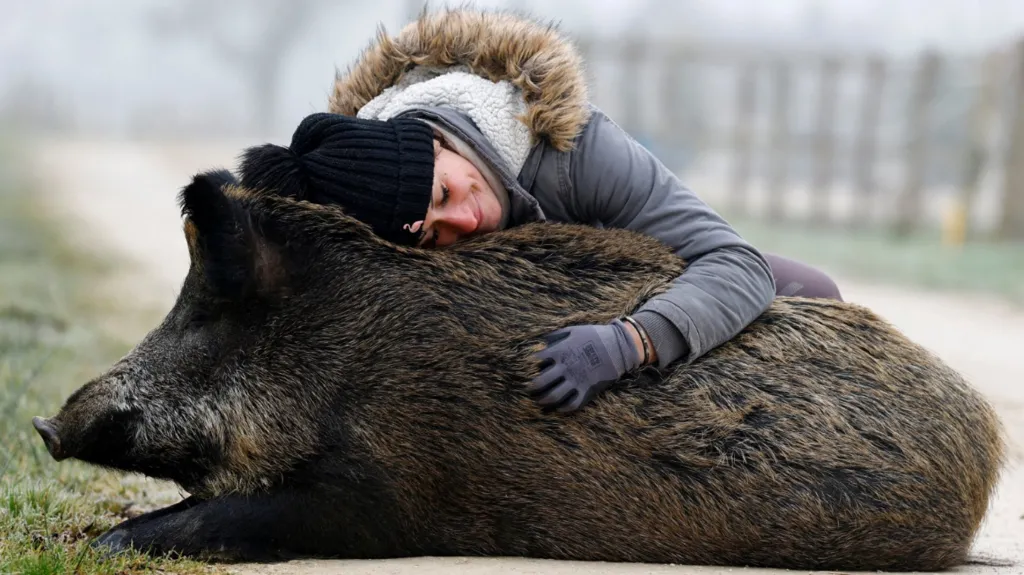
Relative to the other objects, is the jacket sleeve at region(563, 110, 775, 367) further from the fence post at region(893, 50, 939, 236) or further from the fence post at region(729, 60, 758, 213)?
the fence post at region(729, 60, 758, 213)

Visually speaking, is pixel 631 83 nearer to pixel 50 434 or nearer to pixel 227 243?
pixel 227 243

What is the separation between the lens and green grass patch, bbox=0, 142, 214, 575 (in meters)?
3.26

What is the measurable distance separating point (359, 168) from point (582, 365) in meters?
0.90

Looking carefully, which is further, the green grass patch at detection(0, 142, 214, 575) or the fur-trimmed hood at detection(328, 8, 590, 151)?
the fur-trimmed hood at detection(328, 8, 590, 151)

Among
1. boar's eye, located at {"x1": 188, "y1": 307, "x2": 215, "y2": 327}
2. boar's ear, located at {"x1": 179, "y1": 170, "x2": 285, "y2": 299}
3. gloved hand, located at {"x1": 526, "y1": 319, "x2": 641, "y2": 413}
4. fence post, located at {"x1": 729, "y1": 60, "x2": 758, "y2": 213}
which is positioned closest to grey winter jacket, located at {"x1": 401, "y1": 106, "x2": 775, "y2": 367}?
gloved hand, located at {"x1": 526, "y1": 319, "x2": 641, "y2": 413}

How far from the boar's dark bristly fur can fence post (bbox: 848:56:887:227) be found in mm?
17413

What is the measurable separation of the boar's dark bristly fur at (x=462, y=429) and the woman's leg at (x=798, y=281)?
516 millimetres

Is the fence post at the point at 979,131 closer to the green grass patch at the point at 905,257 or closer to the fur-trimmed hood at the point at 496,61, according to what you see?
the green grass patch at the point at 905,257

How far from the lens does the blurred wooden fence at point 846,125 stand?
63.8 feet

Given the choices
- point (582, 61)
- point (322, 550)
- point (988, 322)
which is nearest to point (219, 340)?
point (322, 550)

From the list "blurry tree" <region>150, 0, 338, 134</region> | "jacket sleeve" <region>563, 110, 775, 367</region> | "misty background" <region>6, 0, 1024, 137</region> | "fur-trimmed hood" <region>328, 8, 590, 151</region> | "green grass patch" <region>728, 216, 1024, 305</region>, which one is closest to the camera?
"jacket sleeve" <region>563, 110, 775, 367</region>

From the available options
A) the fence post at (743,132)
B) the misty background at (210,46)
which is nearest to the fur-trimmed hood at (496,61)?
the fence post at (743,132)

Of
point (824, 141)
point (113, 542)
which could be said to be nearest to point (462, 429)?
point (113, 542)

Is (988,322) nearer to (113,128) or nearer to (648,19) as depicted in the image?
(113,128)
